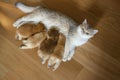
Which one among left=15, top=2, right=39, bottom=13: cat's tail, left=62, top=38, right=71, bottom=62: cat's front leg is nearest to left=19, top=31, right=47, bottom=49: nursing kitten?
left=62, top=38, right=71, bottom=62: cat's front leg

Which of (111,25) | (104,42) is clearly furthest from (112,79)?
(111,25)

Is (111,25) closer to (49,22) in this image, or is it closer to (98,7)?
(98,7)

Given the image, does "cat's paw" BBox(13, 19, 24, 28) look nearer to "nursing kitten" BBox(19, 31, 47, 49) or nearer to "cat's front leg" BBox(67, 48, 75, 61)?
"nursing kitten" BBox(19, 31, 47, 49)

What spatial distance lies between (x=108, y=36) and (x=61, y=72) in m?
0.44

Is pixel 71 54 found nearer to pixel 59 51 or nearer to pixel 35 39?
pixel 59 51

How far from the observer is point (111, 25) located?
138 centimetres

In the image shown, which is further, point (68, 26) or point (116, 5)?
point (116, 5)

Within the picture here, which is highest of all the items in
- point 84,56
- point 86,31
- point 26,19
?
point 86,31

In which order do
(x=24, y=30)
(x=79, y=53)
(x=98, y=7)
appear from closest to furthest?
(x=24, y=30) → (x=79, y=53) → (x=98, y=7)

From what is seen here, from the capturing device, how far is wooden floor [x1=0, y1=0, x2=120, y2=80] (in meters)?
1.27

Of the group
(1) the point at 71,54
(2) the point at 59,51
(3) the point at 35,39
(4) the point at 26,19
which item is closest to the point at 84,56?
(1) the point at 71,54

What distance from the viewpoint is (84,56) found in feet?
4.30

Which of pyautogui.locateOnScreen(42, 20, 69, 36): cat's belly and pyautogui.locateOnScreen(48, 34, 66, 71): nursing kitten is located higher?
pyautogui.locateOnScreen(42, 20, 69, 36): cat's belly

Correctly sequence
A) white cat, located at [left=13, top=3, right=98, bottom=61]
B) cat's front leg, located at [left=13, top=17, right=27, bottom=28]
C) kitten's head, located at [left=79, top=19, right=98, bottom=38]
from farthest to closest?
cat's front leg, located at [left=13, top=17, right=27, bottom=28], white cat, located at [left=13, top=3, right=98, bottom=61], kitten's head, located at [left=79, top=19, right=98, bottom=38]
